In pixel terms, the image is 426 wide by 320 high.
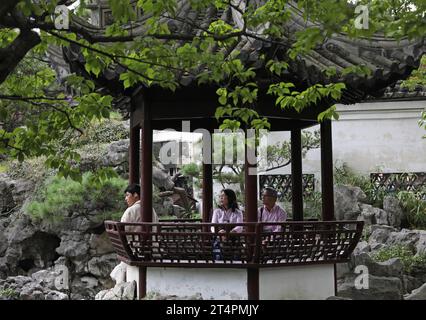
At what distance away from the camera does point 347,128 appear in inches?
731

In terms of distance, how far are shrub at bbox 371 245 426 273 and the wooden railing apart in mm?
5452

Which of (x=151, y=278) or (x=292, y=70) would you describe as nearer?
(x=292, y=70)

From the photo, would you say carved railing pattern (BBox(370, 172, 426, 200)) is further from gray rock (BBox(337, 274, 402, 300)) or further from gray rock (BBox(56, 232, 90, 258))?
gray rock (BBox(56, 232, 90, 258))

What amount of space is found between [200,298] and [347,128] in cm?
1303

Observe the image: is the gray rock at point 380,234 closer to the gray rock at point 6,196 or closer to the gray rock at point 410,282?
the gray rock at point 410,282

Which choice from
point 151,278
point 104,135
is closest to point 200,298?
point 151,278

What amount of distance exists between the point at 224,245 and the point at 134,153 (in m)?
2.27

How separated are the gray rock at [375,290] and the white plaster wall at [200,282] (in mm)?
3164

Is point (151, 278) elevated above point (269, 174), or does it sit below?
below

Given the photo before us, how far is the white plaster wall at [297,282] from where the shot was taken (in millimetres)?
6562

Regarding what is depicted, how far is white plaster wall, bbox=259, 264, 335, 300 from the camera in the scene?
21.5ft

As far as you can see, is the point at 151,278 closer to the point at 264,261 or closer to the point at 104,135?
the point at 264,261

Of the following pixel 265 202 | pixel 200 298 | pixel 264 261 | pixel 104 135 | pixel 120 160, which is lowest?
pixel 200 298

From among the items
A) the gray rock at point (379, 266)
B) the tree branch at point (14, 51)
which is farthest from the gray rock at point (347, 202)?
the tree branch at point (14, 51)
